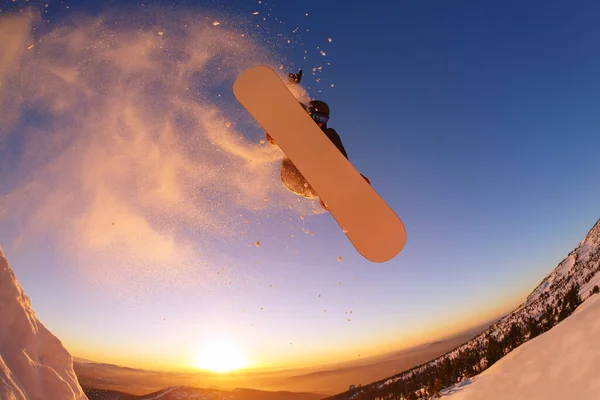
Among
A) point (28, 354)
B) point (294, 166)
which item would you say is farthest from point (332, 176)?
point (28, 354)

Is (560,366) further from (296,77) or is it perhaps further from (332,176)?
(296,77)

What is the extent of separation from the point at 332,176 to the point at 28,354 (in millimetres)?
7314

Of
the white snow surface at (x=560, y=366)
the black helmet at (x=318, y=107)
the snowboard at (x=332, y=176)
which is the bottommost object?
the white snow surface at (x=560, y=366)

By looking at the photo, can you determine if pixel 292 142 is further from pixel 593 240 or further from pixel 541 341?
pixel 593 240

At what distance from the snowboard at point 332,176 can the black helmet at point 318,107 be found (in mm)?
185

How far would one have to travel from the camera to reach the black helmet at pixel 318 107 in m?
7.49

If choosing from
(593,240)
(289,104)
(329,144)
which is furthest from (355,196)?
(593,240)

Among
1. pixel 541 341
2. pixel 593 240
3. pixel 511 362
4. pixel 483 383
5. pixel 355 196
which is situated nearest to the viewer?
pixel 355 196

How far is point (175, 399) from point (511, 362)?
9003 inches

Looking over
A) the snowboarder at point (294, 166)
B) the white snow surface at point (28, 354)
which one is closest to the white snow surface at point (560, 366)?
the snowboarder at point (294, 166)

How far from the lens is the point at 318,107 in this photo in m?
7.51

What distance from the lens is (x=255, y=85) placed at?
780 cm

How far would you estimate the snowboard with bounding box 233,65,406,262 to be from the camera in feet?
24.3

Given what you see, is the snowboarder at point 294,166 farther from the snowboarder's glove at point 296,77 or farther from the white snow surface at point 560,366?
the white snow surface at point 560,366
